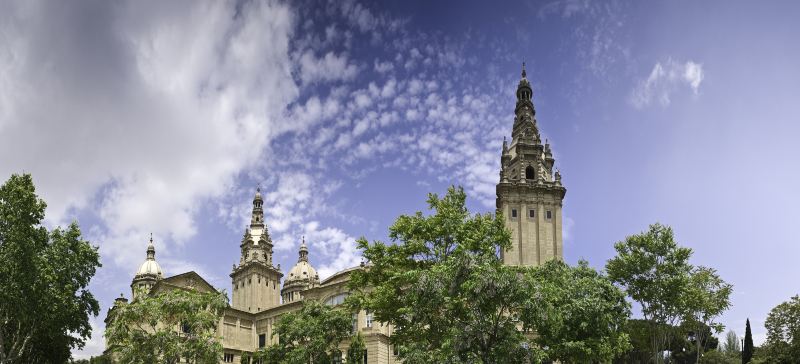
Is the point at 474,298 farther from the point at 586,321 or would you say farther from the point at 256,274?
the point at 256,274

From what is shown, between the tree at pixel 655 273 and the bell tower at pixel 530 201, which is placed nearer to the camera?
the tree at pixel 655 273

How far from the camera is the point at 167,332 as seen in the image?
1486 inches

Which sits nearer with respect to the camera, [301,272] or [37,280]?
[37,280]

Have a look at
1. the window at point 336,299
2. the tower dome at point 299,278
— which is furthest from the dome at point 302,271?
the window at point 336,299

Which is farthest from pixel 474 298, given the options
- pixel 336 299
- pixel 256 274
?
pixel 256 274

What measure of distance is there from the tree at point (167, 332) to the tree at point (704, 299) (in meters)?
34.0

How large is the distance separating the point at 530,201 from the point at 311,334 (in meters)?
38.8

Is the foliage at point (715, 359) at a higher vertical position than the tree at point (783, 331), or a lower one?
lower

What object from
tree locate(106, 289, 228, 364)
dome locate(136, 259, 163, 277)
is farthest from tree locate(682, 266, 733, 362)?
dome locate(136, 259, 163, 277)

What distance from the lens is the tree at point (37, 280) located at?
3825 cm

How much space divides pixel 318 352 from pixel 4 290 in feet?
64.5

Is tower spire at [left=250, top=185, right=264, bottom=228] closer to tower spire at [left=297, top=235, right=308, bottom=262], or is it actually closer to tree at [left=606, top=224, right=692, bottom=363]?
tower spire at [left=297, top=235, right=308, bottom=262]

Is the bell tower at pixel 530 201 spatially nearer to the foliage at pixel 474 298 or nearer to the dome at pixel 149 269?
the foliage at pixel 474 298

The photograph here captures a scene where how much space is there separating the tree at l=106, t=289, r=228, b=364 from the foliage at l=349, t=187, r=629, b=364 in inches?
376
